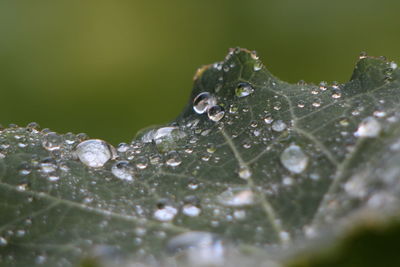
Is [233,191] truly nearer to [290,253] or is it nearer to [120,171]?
[120,171]

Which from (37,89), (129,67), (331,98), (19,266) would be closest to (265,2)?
(129,67)

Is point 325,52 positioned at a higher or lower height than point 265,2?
lower

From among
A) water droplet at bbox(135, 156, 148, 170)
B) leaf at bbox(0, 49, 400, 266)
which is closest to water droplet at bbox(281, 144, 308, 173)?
leaf at bbox(0, 49, 400, 266)

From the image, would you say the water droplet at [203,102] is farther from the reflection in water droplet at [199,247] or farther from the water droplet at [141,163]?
the reflection in water droplet at [199,247]

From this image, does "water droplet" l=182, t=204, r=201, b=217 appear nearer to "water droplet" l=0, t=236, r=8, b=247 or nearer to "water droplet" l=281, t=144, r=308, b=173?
"water droplet" l=281, t=144, r=308, b=173

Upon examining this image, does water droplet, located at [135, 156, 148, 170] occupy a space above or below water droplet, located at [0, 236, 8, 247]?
above

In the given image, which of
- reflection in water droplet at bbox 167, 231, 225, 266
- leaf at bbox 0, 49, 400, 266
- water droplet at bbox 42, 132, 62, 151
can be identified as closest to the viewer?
reflection in water droplet at bbox 167, 231, 225, 266
